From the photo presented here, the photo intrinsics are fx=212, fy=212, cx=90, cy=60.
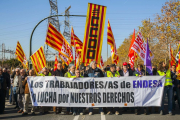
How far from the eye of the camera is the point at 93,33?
9.41 m

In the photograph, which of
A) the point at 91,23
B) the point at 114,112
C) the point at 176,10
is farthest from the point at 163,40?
the point at 114,112

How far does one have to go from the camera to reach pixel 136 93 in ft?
25.3

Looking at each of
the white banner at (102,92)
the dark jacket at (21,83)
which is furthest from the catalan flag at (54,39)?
the white banner at (102,92)

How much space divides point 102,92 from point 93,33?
290 centimetres

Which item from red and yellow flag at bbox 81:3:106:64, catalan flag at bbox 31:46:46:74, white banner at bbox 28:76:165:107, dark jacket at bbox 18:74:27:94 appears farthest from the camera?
catalan flag at bbox 31:46:46:74

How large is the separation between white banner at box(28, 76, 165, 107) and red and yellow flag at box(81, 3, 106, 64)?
1.69 meters

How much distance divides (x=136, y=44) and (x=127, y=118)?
14.6ft

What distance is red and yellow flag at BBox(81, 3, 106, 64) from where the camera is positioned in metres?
9.27

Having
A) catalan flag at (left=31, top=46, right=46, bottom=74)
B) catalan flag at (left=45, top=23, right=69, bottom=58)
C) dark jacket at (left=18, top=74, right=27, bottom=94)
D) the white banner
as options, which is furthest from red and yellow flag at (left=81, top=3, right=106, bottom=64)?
dark jacket at (left=18, top=74, right=27, bottom=94)

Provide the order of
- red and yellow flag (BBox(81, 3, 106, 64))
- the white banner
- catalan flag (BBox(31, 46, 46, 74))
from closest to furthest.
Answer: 1. the white banner
2. red and yellow flag (BBox(81, 3, 106, 64))
3. catalan flag (BBox(31, 46, 46, 74))

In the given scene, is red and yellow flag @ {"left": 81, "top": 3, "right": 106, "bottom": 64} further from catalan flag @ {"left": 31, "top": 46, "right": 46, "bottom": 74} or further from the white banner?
catalan flag @ {"left": 31, "top": 46, "right": 46, "bottom": 74}

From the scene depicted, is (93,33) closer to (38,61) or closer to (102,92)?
(102,92)

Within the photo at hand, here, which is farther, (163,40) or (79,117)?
(163,40)

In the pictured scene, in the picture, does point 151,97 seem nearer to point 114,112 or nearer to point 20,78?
point 114,112
